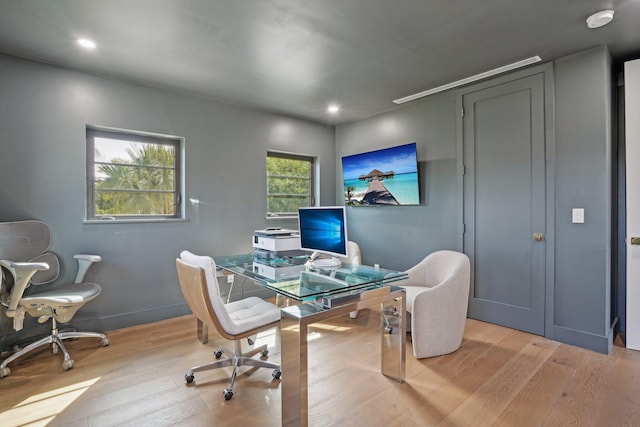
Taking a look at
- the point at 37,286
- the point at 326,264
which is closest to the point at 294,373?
the point at 326,264

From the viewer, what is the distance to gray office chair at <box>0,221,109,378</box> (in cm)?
229

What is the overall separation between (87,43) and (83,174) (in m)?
1.13

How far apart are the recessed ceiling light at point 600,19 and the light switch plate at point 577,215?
53.3 inches

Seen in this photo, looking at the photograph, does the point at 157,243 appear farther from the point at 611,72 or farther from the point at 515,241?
the point at 611,72

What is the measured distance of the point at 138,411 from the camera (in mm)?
1845

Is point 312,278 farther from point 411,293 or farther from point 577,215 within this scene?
point 577,215

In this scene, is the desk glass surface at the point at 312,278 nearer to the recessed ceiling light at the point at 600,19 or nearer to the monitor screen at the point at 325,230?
the monitor screen at the point at 325,230

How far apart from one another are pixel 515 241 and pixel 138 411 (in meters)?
3.23

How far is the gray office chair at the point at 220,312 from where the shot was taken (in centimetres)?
189

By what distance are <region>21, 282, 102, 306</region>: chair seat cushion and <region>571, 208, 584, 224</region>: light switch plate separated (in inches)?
157

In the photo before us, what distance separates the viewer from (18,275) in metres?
2.27

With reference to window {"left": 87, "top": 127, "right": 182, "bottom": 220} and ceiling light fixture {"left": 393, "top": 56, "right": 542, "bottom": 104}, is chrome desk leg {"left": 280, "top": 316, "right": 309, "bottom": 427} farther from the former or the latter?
ceiling light fixture {"left": 393, "top": 56, "right": 542, "bottom": 104}

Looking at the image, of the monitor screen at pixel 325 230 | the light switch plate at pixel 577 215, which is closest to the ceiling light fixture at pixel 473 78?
the light switch plate at pixel 577 215

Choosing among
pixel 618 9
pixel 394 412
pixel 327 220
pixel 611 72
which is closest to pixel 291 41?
pixel 327 220
